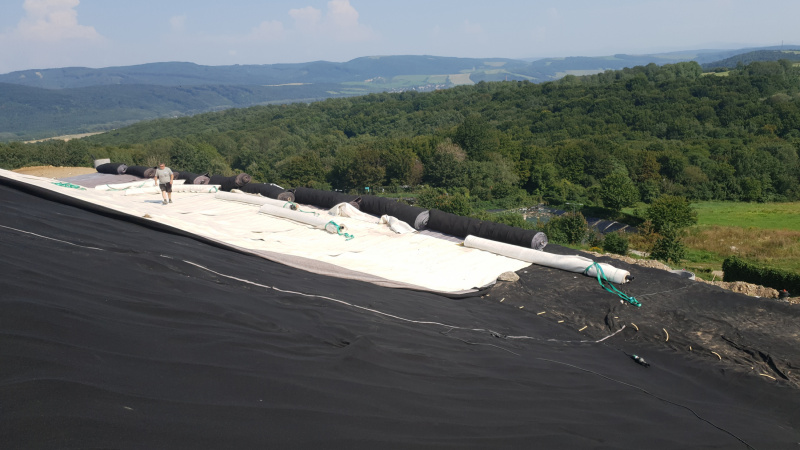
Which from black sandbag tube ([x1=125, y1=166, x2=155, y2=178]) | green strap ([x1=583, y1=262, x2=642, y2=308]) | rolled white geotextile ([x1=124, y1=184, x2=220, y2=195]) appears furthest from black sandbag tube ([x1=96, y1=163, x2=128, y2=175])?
green strap ([x1=583, y1=262, x2=642, y2=308])

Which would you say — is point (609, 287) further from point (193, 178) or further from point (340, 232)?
point (193, 178)

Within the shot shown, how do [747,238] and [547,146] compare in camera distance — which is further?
[547,146]

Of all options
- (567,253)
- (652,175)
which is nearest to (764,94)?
(652,175)

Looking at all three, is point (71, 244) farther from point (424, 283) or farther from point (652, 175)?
point (652, 175)

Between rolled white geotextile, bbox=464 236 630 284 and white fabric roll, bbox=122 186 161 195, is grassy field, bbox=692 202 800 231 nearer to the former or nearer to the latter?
rolled white geotextile, bbox=464 236 630 284

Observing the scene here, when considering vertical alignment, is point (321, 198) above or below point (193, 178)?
below

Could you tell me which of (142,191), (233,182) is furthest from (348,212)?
(142,191)

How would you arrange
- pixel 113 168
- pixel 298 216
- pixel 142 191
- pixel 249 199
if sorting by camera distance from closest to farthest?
1. pixel 298 216
2. pixel 249 199
3. pixel 142 191
4. pixel 113 168
